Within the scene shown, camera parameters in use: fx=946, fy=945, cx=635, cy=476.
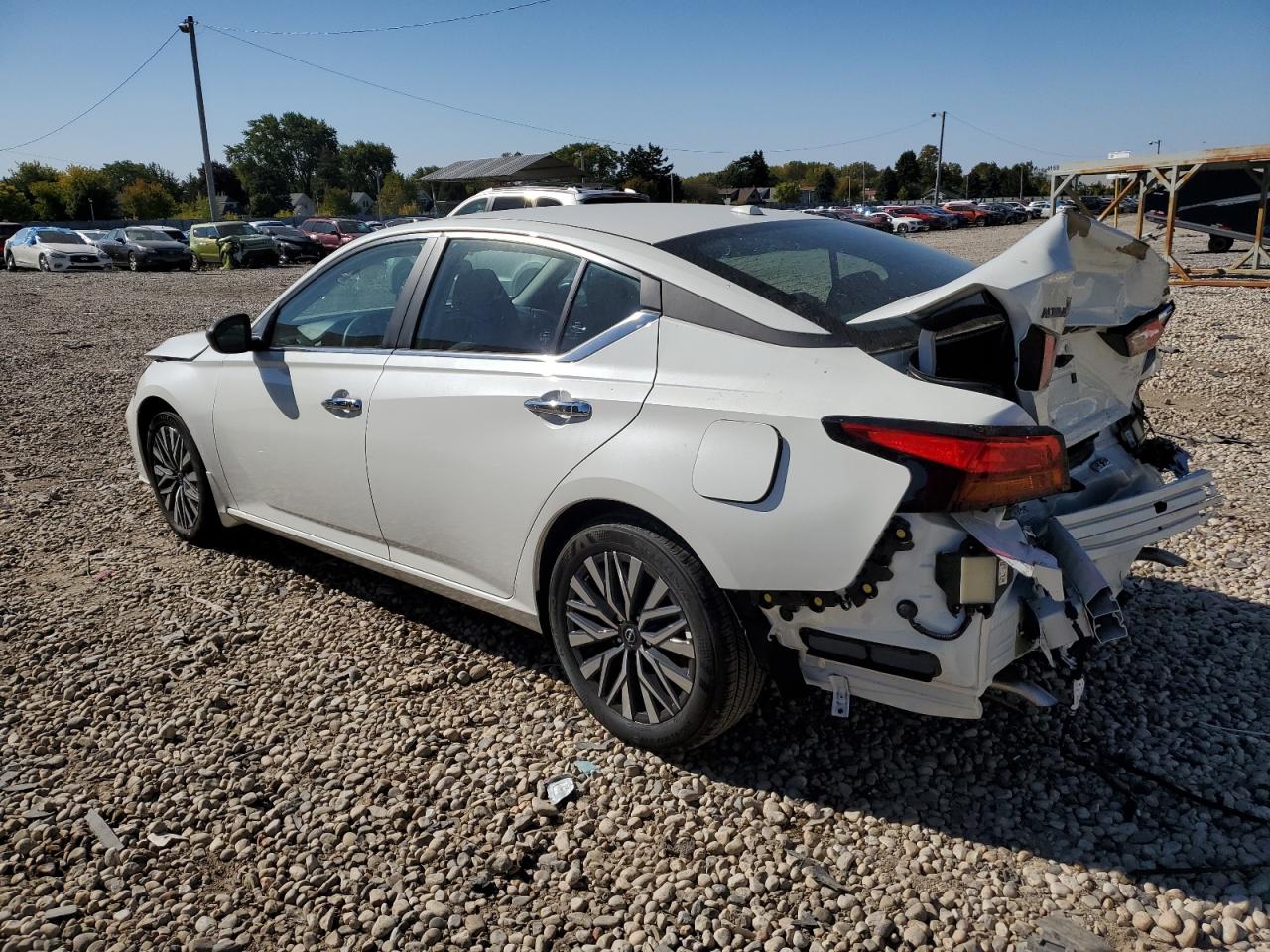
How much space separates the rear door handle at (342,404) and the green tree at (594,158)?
77.8m

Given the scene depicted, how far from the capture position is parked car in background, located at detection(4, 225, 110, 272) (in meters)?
28.6

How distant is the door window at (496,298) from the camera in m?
3.24

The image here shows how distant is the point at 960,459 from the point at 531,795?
1.65 m

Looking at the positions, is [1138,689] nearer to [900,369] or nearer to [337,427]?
[900,369]

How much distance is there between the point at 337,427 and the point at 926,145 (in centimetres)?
11297

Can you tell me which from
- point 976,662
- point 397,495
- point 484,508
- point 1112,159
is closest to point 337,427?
point 397,495

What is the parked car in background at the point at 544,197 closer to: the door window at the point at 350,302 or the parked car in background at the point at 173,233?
the door window at the point at 350,302

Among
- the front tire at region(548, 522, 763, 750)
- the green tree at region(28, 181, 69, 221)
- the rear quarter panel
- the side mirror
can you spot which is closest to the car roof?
the rear quarter panel

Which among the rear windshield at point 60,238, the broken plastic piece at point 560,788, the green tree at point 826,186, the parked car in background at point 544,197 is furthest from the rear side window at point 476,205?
the green tree at point 826,186

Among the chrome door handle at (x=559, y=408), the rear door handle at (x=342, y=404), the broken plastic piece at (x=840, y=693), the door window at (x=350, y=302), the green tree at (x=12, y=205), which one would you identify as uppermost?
the green tree at (x=12, y=205)

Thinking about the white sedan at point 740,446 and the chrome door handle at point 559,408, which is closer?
the white sedan at point 740,446

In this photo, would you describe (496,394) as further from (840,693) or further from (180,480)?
(180,480)

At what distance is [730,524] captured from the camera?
2588 mm

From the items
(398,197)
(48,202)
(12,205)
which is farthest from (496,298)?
(398,197)
